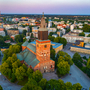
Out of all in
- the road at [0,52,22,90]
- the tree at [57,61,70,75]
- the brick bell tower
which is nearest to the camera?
the road at [0,52,22,90]

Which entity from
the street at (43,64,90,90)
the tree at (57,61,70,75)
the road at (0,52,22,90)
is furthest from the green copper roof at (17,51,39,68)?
the tree at (57,61,70,75)

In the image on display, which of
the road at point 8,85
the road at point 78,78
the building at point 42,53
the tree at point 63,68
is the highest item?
the building at point 42,53

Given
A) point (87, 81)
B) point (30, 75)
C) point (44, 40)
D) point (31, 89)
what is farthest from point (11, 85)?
point (87, 81)

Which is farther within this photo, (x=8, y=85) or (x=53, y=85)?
(x=8, y=85)

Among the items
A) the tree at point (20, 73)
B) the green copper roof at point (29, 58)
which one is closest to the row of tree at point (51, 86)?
the tree at point (20, 73)

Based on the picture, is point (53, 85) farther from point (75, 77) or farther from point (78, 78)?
point (78, 78)

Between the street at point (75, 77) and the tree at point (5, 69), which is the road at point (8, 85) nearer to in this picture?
the tree at point (5, 69)

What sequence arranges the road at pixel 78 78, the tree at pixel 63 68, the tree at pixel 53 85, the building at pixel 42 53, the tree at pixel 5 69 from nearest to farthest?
the tree at pixel 53 85
the building at pixel 42 53
the road at pixel 78 78
the tree at pixel 5 69
the tree at pixel 63 68

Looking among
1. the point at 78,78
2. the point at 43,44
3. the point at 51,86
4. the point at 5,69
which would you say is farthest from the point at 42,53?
the point at 78,78

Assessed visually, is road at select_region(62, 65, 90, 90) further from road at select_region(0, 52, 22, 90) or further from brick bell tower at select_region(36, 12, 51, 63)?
road at select_region(0, 52, 22, 90)
